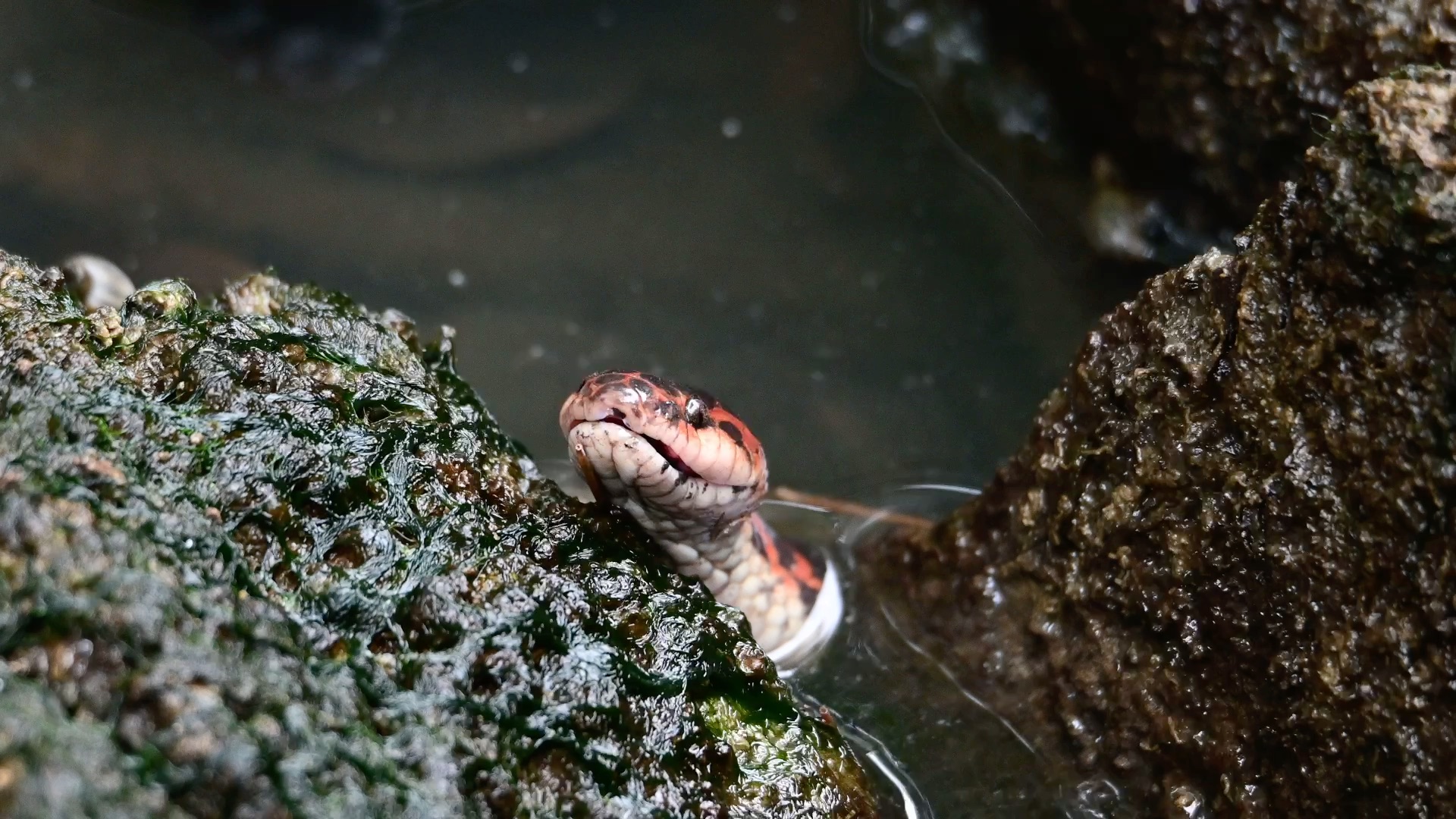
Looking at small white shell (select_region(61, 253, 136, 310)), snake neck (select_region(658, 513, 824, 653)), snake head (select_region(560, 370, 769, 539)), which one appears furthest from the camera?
small white shell (select_region(61, 253, 136, 310))

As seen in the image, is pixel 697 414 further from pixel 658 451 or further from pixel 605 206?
pixel 605 206

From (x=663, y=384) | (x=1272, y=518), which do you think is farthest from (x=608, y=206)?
(x=1272, y=518)

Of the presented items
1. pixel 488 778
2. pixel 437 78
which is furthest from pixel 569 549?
pixel 437 78

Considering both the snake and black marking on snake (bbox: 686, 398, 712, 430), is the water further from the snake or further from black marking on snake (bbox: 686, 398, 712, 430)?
black marking on snake (bbox: 686, 398, 712, 430)

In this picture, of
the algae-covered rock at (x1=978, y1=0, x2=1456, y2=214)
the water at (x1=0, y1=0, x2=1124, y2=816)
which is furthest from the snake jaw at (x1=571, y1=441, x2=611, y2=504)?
the algae-covered rock at (x1=978, y1=0, x2=1456, y2=214)

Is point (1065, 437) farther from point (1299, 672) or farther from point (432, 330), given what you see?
point (432, 330)

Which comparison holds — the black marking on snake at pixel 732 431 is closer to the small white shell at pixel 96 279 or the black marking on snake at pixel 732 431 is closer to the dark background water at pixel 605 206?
the dark background water at pixel 605 206

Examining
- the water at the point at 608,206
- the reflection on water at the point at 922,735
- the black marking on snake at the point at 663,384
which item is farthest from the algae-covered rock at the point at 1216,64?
the black marking on snake at the point at 663,384
